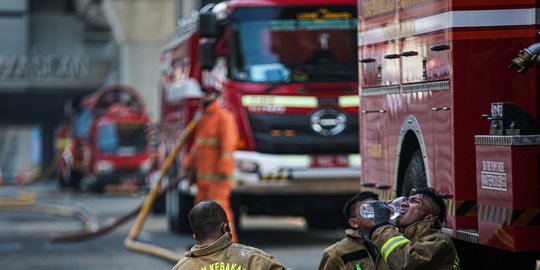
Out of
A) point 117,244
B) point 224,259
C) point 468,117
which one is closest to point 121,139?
point 117,244

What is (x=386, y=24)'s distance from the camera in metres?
10.4

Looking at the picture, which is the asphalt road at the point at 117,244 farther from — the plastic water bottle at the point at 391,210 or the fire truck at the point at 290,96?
the plastic water bottle at the point at 391,210

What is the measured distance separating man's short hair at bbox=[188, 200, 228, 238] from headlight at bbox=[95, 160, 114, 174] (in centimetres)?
3779

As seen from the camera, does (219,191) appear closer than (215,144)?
Yes

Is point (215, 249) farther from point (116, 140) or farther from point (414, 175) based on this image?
point (116, 140)

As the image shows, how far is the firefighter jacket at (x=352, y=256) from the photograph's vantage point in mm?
6945

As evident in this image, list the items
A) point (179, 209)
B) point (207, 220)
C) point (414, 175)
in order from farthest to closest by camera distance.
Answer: point (179, 209) < point (414, 175) < point (207, 220)

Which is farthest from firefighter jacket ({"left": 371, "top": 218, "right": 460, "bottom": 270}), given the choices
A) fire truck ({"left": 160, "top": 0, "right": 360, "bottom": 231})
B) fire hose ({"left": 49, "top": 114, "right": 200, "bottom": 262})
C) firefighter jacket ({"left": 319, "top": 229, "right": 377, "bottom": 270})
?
fire truck ({"left": 160, "top": 0, "right": 360, "bottom": 231})

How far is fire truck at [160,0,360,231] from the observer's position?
1788 centimetres

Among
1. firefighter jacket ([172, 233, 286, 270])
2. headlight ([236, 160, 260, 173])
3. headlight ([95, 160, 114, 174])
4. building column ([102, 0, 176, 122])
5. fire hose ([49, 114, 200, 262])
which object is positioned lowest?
headlight ([95, 160, 114, 174])

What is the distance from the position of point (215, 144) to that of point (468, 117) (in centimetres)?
809

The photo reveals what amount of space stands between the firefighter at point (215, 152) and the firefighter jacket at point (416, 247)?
9198mm

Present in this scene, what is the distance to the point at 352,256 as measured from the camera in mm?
6961

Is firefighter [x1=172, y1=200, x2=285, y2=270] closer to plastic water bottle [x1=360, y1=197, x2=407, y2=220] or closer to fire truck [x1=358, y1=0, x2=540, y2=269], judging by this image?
plastic water bottle [x1=360, y1=197, x2=407, y2=220]
